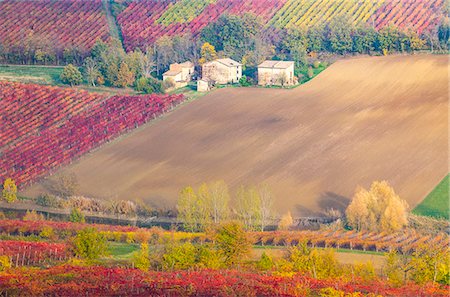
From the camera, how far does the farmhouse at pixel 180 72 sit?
10506cm

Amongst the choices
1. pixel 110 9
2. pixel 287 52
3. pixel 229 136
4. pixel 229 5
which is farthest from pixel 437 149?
pixel 110 9

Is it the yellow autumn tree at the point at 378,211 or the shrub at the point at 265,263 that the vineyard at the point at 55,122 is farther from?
the shrub at the point at 265,263

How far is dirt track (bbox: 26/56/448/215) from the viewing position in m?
77.6

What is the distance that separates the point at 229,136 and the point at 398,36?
2660cm

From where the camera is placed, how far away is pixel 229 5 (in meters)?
125

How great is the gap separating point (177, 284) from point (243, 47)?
59.8 m

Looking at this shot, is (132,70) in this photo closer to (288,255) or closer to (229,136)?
(229,136)

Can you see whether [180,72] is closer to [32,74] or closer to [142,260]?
[32,74]

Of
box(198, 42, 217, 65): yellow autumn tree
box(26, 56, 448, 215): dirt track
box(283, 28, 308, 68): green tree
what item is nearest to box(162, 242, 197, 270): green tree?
box(26, 56, 448, 215): dirt track

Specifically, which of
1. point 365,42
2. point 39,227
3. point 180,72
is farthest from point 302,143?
point 365,42

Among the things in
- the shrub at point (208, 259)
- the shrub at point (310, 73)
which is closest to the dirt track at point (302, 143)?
the shrub at point (310, 73)

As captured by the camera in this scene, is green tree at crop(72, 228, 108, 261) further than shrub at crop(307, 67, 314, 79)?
No

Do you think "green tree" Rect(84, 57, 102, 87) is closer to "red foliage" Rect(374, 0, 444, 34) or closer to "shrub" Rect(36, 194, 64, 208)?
"shrub" Rect(36, 194, 64, 208)

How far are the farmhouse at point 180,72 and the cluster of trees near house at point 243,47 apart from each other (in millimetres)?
1427
